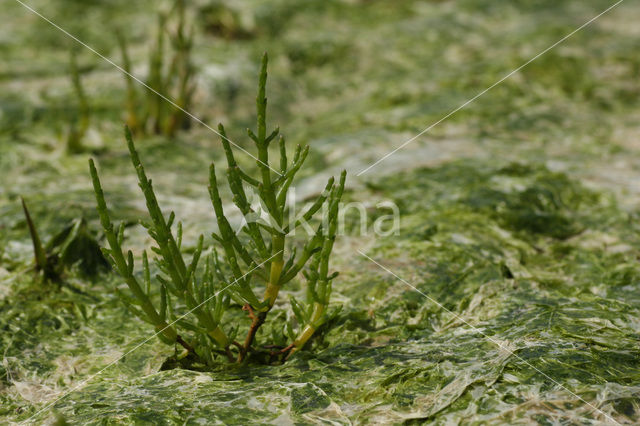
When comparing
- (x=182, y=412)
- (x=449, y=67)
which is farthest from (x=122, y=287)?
(x=449, y=67)

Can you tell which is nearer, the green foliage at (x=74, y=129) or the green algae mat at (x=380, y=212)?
the green algae mat at (x=380, y=212)

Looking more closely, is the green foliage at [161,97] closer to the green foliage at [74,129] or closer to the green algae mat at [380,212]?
the green algae mat at [380,212]

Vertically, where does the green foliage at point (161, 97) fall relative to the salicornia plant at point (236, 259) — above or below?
above

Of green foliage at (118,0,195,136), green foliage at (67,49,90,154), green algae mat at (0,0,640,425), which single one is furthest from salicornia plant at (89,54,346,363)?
green foliage at (118,0,195,136)

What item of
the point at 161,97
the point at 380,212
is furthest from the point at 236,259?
the point at 161,97

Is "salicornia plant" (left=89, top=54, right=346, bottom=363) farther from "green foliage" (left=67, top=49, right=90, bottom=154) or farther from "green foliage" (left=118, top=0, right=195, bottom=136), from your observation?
"green foliage" (left=118, top=0, right=195, bottom=136)

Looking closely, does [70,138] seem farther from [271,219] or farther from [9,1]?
[9,1]

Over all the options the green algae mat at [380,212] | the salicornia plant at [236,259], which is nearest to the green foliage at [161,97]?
the green algae mat at [380,212]

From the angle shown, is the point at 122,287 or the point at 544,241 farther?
the point at 544,241

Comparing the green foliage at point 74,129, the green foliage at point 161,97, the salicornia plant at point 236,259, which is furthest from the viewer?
the green foliage at point 161,97
